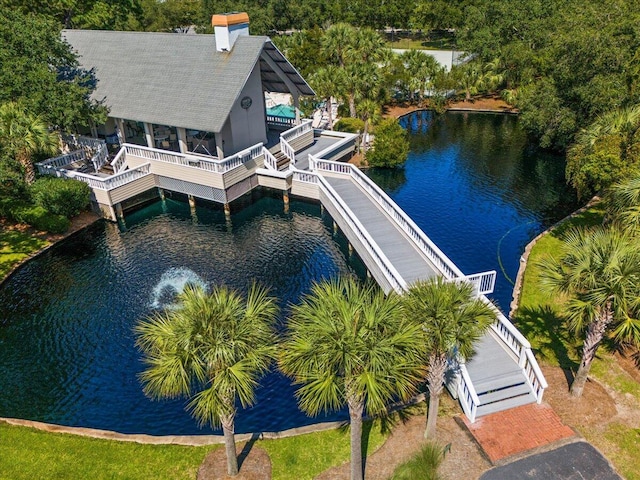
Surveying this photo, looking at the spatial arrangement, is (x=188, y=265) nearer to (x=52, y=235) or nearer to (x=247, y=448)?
(x=52, y=235)

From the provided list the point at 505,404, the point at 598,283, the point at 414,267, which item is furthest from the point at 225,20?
the point at 505,404

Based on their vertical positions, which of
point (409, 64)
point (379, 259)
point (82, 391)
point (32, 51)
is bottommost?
point (82, 391)

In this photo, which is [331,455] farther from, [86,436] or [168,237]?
[168,237]

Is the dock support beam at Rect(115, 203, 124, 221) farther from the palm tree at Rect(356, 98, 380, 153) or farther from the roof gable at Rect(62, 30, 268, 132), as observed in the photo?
the palm tree at Rect(356, 98, 380, 153)

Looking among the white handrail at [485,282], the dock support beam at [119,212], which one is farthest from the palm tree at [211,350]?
the dock support beam at [119,212]

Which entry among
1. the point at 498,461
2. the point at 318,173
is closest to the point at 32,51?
the point at 318,173

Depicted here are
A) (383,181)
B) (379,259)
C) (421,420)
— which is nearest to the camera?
(421,420)

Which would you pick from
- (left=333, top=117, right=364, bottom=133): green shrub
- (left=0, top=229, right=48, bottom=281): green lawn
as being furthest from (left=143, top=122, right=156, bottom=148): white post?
(left=333, top=117, right=364, bottom=133): green shrub

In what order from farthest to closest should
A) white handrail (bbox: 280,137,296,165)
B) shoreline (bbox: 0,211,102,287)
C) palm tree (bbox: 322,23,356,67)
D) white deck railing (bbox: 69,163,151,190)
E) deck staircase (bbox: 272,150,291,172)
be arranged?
palm tree (bbox: 322,23,356,67)
white handrail (bbox: 280,137,296,165)
deck staircase (bbox: 272,150,291,172)
white deck railing (bbox: 69,163,151,190)
shoreline (bbox: 0,211,102,287)
